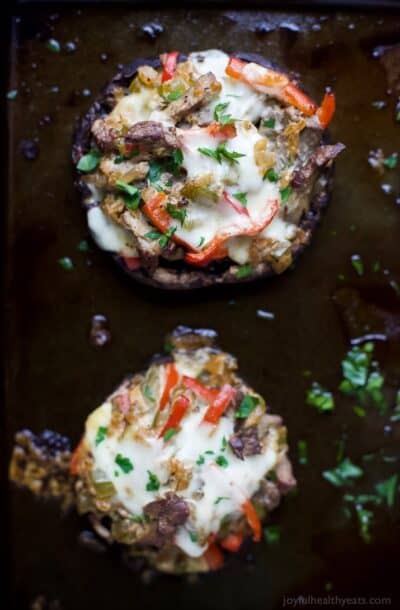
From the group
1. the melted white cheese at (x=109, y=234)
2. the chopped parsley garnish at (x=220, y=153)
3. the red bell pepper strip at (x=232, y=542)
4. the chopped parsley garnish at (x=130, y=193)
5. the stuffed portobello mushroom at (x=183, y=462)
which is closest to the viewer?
the chopped parsley garnish at (x=220, y=153)

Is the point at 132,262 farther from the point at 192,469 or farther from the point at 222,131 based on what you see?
the point at 192,469

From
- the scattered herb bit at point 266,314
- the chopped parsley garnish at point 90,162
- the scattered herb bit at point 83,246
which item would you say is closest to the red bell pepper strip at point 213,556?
the scattered herb bit at point 266,314

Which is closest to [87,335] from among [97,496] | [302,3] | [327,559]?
[97,496]

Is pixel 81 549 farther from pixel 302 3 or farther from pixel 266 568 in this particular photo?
pixel 302 3

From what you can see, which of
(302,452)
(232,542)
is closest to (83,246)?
(302,452)

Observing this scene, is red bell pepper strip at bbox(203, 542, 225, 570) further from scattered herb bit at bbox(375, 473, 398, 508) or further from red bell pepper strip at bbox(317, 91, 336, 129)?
red bell pepper strip at bbox(317, 91, 336, 129)

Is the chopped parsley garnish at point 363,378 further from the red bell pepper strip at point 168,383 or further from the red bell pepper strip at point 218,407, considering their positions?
the red bell pepper strip at point 168,383
